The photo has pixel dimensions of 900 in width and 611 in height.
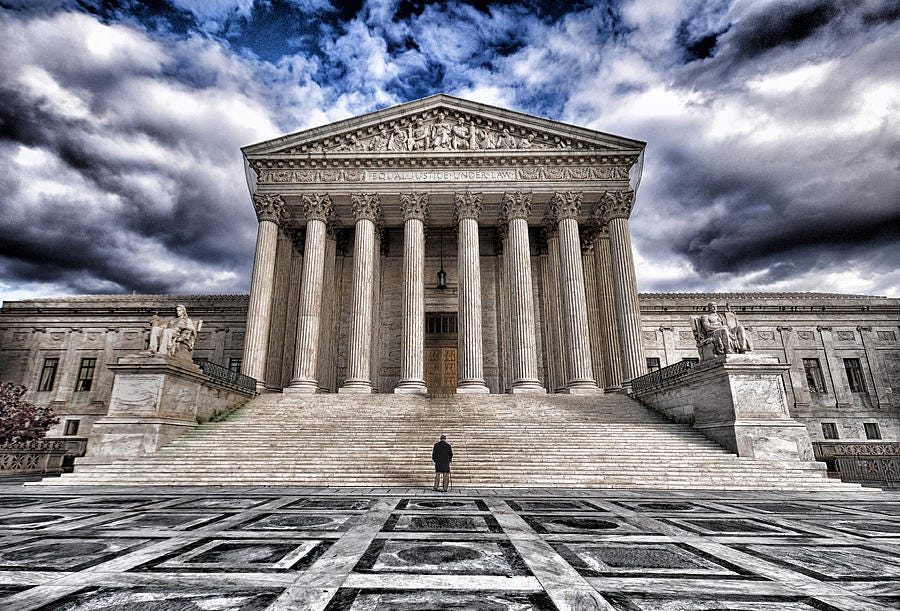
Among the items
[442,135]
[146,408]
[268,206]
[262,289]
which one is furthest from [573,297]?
[146,408]

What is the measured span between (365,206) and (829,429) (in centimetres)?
3167

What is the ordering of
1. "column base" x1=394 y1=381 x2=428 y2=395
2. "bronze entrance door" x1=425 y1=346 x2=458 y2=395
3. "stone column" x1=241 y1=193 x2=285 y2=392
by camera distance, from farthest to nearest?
"bronze entrance door" x1=425 y1=346 x2=458 y2=395, "stone column" x1=241 y1=193 x2=285 y2=392, "column base" x1=394 y1=381 x2=428 y2=395

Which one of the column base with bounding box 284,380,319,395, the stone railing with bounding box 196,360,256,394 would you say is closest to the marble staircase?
the stone railing with bounding box 196,360,256,394

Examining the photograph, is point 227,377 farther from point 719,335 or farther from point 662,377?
point 719,335

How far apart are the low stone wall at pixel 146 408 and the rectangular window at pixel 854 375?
122 ft

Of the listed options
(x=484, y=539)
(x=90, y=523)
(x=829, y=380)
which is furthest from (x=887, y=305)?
(x=90, y=523)

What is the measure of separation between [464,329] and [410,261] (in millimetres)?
4541

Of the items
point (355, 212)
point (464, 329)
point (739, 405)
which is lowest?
point (739, 405)

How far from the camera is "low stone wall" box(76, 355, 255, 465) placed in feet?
41.9

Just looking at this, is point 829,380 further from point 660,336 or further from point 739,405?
point 739,405

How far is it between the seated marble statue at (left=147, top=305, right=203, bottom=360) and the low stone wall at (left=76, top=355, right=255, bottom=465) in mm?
462

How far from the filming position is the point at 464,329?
21062 mm

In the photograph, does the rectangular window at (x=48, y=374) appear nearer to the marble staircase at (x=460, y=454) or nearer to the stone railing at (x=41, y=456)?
the stone railing at (x=41, y=456)

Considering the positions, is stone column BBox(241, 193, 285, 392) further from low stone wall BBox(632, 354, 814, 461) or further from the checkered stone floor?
low stone wall BBox(632, 354, 814, 461)
